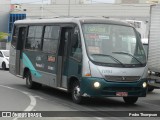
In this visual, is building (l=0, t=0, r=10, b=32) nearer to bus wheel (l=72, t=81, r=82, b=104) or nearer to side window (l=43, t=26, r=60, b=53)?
side window (l=43, t=26, r=60, b=53)

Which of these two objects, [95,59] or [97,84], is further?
[95,59]

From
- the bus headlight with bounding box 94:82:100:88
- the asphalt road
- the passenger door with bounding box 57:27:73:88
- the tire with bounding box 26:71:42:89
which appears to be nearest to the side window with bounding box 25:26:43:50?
the tire with bounding box 26:71:42:89

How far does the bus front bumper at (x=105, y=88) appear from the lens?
44.4ft

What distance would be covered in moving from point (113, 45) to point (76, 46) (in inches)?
46.1

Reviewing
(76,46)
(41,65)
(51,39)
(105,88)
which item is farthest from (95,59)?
(41,65)

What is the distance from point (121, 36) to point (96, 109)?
261cm

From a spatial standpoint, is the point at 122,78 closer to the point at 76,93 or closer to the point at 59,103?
the point at 76,93

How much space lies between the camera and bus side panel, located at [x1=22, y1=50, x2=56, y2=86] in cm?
1623

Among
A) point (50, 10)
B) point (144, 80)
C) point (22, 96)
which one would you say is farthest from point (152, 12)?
point (50, 10)

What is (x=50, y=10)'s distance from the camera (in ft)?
289

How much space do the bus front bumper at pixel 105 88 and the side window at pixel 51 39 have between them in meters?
2.81

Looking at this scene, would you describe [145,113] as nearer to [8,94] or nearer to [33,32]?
[8,94]

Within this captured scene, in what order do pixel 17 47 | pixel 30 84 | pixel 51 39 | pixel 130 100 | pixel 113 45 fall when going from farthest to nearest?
pixel 17 47, pixel 30 84, pixel 51 39, pixel 130 100, pixel 113 45

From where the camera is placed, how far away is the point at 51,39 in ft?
54.3
